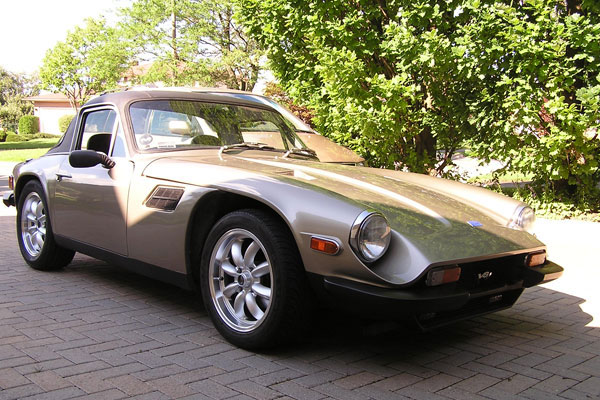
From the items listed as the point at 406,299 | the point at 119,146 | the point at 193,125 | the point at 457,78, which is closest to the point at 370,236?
the point at 406,299

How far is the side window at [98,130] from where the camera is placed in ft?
14.3

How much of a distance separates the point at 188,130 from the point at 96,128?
37.8 inches

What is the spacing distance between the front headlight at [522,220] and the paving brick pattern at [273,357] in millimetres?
691

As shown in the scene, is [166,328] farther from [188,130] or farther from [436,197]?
[436,197]

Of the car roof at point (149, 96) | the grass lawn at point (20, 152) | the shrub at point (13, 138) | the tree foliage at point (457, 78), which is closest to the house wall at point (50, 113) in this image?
the shrub at point (13, 138)

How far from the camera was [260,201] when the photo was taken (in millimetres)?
3072

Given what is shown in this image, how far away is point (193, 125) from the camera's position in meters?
4.20

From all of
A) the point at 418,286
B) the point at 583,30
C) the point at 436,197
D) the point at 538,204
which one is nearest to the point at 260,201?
the point at 418,286

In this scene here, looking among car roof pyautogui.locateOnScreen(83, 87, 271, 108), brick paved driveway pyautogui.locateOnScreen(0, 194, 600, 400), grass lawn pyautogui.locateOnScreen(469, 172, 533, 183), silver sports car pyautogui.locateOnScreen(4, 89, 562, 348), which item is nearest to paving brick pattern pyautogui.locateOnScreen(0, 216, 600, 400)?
brick paved driveway pyautogui.locateOnScreen(0, 194, 600, 400)

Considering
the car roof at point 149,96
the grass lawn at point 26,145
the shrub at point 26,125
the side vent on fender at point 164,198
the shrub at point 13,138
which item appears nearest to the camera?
the side vent on fender at point 164,198

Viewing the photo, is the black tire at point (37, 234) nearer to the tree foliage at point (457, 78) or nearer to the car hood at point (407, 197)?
the car hood at point (407, 197)

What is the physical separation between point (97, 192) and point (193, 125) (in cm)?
84

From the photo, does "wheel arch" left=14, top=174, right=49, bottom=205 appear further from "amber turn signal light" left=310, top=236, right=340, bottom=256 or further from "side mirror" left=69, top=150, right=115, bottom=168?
"amber turn signal light" left=310, top=236, right=340, bottom=256

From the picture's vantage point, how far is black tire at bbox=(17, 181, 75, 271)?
4922 millimetres
